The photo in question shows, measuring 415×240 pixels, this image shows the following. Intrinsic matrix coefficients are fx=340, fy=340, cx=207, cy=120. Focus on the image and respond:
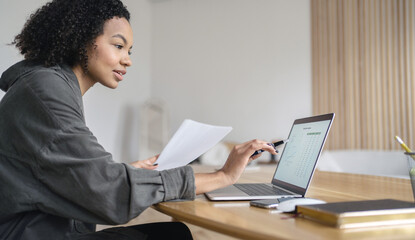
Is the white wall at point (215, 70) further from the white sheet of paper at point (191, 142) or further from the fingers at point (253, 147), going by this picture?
the fingers at point (253, 147)

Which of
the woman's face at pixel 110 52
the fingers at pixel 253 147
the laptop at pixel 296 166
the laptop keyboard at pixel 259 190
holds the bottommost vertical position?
the laptop keyboard at pixel 259 190

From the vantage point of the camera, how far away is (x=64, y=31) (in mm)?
1083

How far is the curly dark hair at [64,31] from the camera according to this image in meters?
1.08

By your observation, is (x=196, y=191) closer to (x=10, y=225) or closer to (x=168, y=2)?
(x=10, y=225)

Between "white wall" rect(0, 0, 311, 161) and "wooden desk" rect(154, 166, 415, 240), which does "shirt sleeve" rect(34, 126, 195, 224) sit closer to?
"wooden desk" rect(154, 166, 415, 240)

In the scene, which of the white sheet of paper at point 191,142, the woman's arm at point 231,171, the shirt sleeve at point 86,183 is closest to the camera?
the shirt sleeve at point 86,183

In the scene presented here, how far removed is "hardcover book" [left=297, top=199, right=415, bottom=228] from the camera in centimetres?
62

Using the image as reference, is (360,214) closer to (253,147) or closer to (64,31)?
(253,147)

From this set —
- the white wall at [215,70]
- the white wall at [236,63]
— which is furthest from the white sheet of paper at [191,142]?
the white wall at [236,63]

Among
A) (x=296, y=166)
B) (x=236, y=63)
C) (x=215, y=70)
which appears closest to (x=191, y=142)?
(x=296, y=166)

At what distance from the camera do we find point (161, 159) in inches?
50.4

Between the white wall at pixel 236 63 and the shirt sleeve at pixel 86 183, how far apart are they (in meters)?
3.96

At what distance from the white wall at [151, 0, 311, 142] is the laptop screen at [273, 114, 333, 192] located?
3.37m

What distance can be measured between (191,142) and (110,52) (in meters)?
0.42
